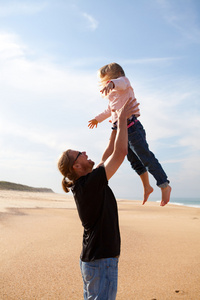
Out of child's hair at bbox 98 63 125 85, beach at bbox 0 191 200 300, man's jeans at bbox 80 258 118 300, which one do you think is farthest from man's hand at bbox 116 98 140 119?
beach at bbox 0 191 200 300

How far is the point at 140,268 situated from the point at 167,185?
7.05 ft

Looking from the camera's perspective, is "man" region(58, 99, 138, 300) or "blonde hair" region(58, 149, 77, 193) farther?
"blonde hair" region(58, 149, 77, 193)

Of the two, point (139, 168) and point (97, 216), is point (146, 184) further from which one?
point (97, 216)

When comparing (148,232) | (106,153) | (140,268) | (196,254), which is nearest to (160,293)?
(140,268)

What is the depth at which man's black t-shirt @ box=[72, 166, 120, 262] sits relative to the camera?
2.56m

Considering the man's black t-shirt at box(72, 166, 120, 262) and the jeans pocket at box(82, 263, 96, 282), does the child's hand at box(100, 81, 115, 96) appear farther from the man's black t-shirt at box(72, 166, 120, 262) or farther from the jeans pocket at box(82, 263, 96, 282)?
the jeans pocket at box(82, 263, 96, 282)

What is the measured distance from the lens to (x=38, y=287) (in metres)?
4.03

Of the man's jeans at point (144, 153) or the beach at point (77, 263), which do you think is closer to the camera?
the man's jeans at point (144, 153)

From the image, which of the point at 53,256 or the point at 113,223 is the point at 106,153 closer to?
the point at 113,223

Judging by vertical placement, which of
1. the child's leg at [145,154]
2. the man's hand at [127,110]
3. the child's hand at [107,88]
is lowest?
the child's leg at [145,154]

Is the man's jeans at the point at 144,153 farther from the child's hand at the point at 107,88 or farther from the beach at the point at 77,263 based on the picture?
the beach at the point at 77,263

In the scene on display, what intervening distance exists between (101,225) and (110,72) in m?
1.56

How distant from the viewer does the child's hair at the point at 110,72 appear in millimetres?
3150

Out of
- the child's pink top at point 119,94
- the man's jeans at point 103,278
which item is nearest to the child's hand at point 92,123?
the child's pink top at point 119,94
